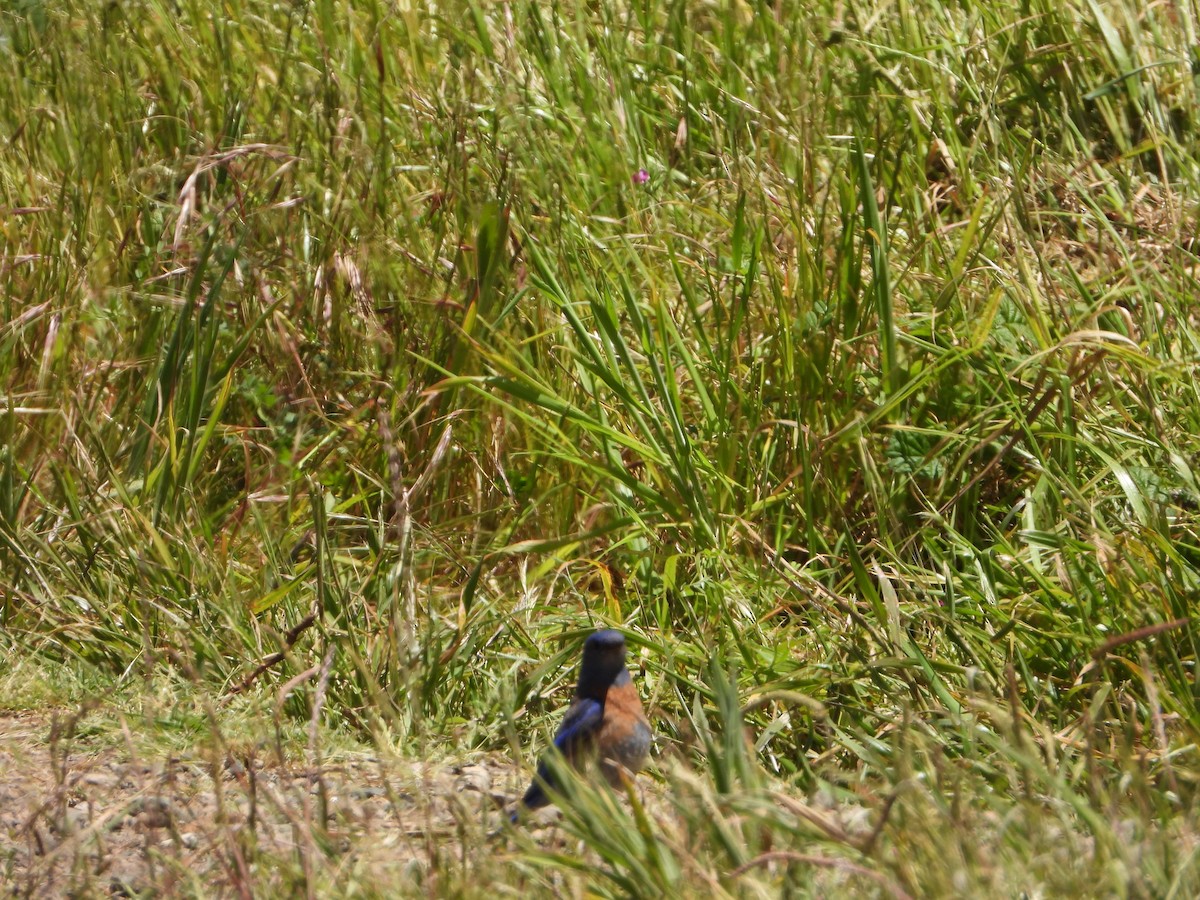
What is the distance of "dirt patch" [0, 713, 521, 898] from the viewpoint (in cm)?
214

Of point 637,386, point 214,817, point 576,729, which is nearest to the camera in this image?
point 214,817

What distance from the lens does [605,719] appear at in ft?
9.14

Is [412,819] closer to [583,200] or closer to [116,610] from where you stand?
[116,610]

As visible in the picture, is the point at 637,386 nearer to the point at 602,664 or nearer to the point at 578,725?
the point at 602,664

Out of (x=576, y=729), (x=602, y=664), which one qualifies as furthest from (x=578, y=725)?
(x=602, y=664)

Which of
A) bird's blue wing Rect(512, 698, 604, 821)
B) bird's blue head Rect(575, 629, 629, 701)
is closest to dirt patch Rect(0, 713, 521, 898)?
bird's blue wing Rect(512, 698, 604, 821)

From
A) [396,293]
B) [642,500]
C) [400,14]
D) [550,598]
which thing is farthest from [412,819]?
[400,14]

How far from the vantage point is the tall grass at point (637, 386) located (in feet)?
9.58

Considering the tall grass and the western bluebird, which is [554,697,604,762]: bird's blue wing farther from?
the tall grass

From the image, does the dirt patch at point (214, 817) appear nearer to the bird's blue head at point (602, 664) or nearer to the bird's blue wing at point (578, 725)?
the bird's blue wing at point (578, 725)

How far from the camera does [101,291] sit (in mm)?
4129

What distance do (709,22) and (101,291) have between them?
85.3 inches

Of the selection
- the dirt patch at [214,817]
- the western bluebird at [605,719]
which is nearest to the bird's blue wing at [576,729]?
the western bluebird at [605,719]

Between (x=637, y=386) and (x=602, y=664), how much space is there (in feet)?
2.48
